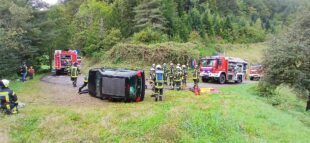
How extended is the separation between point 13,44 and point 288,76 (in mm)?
20394

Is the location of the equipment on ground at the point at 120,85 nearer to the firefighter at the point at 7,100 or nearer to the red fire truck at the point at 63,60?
the firefighter at the point at 7,100

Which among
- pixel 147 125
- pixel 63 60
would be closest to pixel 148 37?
pixel 63 60

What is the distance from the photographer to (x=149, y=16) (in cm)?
5109

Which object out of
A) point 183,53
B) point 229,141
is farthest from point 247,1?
point 229,141

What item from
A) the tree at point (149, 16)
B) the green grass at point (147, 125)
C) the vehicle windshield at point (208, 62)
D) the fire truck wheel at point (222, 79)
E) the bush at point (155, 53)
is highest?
the tree at point (149, 16)

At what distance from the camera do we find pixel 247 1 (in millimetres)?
111500

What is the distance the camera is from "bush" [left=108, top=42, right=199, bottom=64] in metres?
40.3

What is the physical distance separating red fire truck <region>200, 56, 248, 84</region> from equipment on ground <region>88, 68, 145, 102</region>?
13.5m

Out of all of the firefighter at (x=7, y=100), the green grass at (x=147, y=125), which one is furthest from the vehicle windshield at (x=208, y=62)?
the firefighter at (x=7, y=100)

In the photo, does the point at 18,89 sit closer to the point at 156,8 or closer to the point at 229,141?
the point at 229,141

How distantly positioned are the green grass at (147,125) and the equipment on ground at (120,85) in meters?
1.34

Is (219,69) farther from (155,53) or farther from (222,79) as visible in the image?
(155,53)

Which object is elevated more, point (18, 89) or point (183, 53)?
point (183, 53)

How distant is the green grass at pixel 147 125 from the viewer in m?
12.3
